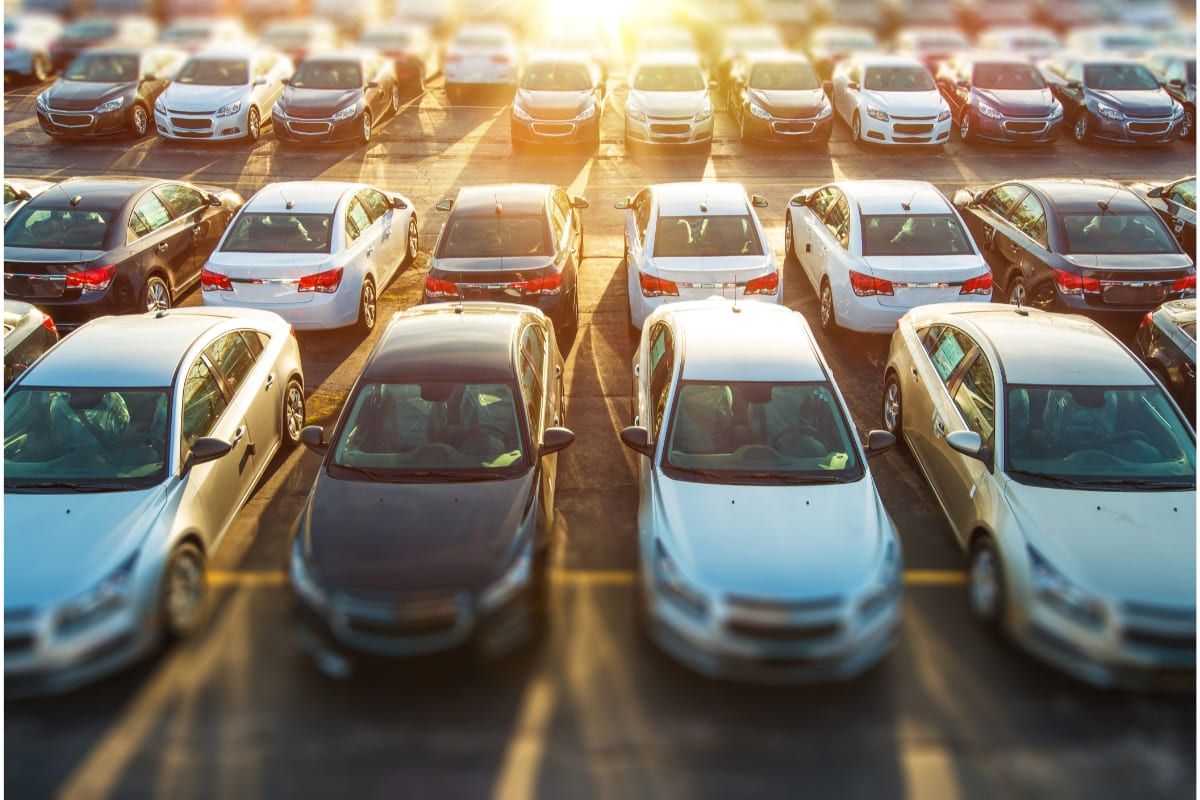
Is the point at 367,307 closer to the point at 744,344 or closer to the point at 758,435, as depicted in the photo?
the point at 744,344

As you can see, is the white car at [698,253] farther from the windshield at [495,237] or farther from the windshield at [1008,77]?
the windshield at [1008,77]

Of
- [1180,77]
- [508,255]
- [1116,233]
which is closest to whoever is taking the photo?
[508,255]

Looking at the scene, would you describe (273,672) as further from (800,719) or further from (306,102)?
(306,102)

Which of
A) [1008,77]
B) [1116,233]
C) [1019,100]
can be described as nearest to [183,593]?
[1116,233]

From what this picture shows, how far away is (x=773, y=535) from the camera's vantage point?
5906mm

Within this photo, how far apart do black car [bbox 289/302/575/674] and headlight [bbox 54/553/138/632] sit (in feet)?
3.13

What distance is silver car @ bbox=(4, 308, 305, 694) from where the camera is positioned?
5.44 meters

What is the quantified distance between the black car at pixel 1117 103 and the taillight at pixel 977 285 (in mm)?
11472

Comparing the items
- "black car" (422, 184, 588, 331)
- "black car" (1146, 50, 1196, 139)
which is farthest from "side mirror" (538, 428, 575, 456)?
"black car" (1146, 50, 1196, 139)

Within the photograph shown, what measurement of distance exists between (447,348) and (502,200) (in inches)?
179

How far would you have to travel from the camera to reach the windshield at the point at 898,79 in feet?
64.1

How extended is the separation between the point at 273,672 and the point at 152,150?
16440 mm

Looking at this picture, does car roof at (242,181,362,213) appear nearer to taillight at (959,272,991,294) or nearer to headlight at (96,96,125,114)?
taillight at (959,272,991,294)

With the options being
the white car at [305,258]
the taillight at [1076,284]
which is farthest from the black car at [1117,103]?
the white car at [305,258]
